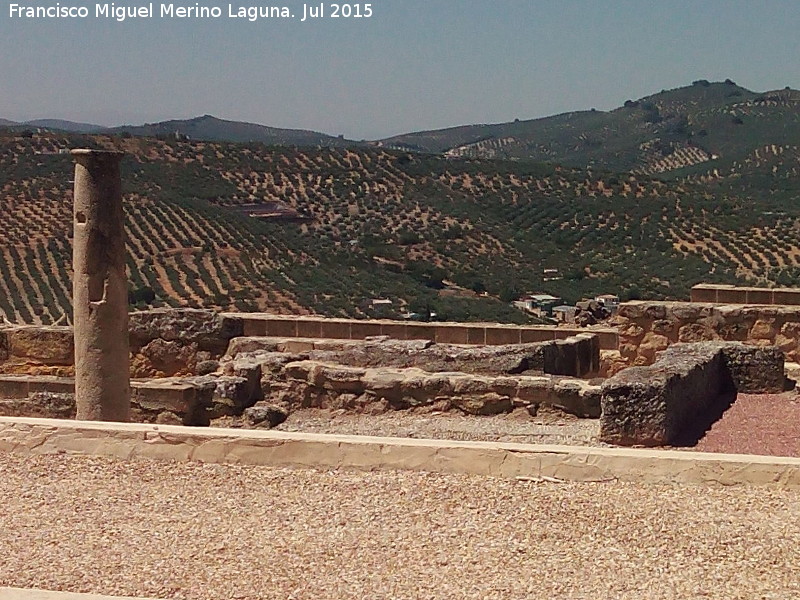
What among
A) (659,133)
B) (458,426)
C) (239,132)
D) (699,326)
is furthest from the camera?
(239,132)

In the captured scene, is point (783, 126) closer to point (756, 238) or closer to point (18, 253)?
point (756, 238)

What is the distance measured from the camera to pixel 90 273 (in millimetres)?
9531

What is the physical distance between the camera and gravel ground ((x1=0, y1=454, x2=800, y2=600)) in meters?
5.11

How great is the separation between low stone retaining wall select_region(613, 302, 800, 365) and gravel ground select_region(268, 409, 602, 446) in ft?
8.80

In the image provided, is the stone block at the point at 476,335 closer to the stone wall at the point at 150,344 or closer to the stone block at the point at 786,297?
the stone wall at the point at 150,344

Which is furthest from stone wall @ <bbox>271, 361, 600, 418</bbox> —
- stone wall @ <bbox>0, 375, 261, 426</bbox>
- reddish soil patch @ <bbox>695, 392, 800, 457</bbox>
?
reddish soil patch @ <bbox>695, 392, 800, 457</bbox>

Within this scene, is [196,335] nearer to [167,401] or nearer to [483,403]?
[167,401]

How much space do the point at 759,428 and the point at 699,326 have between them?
3308 mm

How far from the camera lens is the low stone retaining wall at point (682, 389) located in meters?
8.53

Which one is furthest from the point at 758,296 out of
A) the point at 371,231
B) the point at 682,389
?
the point at 371,231

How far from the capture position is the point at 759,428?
8859 millimetres

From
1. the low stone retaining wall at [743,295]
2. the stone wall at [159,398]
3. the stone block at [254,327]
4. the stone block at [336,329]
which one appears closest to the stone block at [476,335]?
the stone block at [336,329]

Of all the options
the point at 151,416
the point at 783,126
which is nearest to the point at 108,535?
the point at 151,416

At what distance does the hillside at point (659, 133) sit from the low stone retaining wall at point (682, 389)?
75.3m
